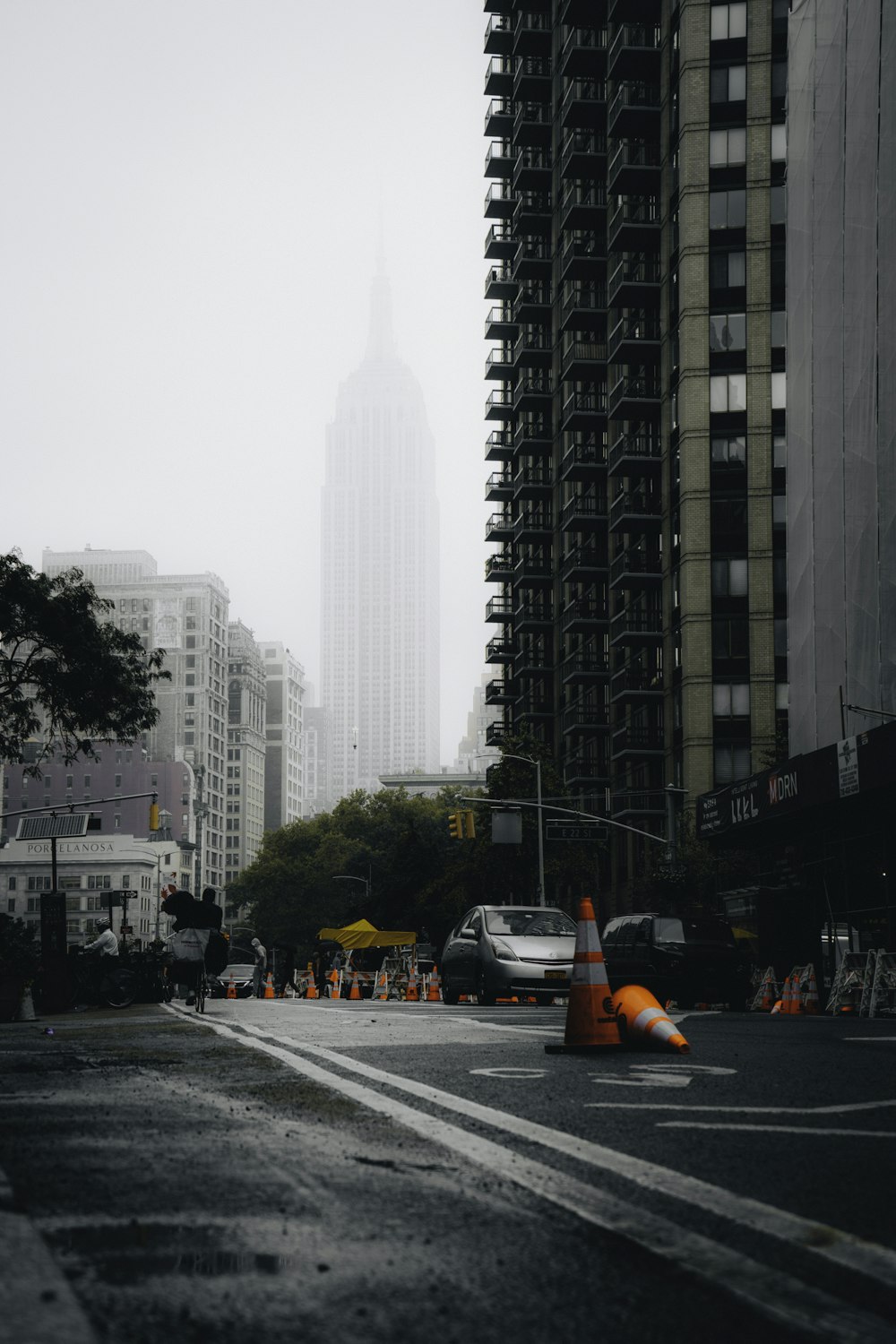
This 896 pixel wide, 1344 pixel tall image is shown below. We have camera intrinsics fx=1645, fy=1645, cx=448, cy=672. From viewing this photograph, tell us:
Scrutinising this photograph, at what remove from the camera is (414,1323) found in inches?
119

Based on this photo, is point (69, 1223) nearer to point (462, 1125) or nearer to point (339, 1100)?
point (462, 1125)

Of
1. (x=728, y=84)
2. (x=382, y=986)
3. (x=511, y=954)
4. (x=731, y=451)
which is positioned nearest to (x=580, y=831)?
(x=382, y=986)

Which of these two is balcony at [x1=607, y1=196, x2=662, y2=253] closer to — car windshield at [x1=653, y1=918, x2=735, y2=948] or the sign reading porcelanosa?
the sign reading porcelanosa

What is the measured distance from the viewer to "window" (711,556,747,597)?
194 feet

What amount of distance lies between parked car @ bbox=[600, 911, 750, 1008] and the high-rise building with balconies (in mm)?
32403

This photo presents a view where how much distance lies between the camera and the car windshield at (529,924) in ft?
71.6

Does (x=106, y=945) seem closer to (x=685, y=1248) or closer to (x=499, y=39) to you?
(x=685, y=1248)

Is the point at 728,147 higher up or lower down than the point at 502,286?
lower down

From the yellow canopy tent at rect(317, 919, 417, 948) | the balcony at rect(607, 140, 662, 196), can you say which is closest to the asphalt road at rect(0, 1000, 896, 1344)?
the yellow canopy tent at rect(317, 919, 417, 948)

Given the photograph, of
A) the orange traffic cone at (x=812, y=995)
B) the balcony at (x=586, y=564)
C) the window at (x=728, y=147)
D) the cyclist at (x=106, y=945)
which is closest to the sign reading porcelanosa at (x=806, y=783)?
the orange traffic cone at (x=812, y=995)

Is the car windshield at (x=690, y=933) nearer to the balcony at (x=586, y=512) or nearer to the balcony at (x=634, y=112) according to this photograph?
the balcony at (x=634, y=112)

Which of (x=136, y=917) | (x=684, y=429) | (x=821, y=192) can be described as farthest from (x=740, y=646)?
(x=136, y=917)

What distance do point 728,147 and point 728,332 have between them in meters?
7.12

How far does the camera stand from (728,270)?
61.2 metres
